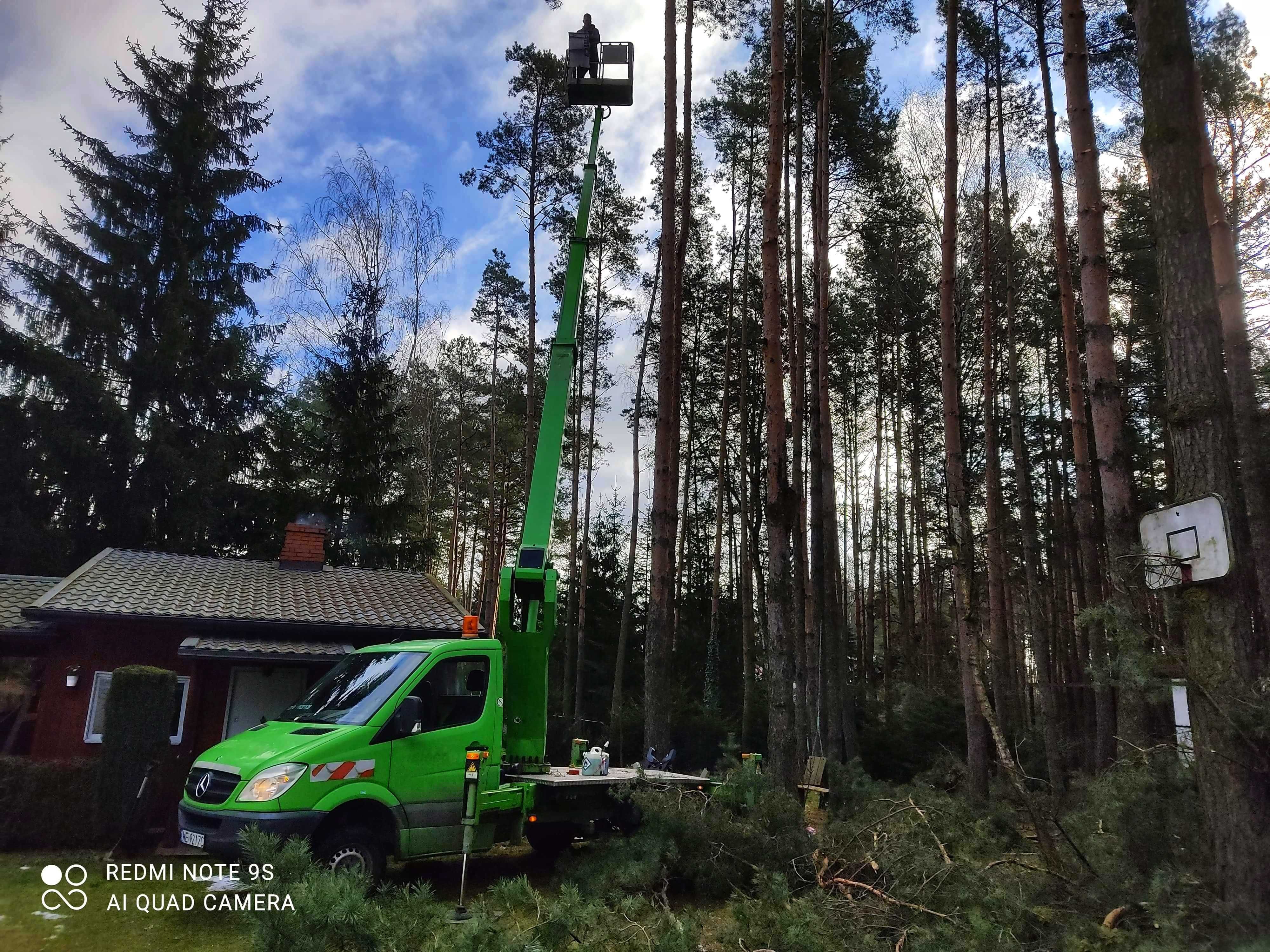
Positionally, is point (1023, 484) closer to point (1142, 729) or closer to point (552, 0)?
point (1142, 729)

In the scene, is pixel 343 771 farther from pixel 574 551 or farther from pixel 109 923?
pixel 574 551

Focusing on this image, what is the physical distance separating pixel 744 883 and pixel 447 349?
2345 centimetres

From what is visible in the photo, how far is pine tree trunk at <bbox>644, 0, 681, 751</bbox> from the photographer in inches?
473

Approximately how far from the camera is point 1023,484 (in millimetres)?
16266

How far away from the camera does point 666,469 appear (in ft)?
41.7

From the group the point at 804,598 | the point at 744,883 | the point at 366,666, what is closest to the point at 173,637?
the point at 366,666

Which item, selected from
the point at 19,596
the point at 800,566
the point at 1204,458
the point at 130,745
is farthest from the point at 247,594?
the point at 1204,458

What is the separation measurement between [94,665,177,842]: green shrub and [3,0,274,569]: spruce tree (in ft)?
35.8

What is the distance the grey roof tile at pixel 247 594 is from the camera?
434 inches

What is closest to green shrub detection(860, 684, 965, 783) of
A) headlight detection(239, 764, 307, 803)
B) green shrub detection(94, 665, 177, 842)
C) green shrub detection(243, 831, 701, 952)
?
green shrub detection(94, 665, 177, 842)

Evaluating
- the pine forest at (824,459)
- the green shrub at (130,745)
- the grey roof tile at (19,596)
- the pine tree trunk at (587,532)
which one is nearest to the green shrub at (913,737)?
the pine forest at (824,459)

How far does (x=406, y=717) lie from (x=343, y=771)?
66cm

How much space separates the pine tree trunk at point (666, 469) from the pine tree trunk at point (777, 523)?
8.77 ft

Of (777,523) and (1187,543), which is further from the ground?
(777,523)
